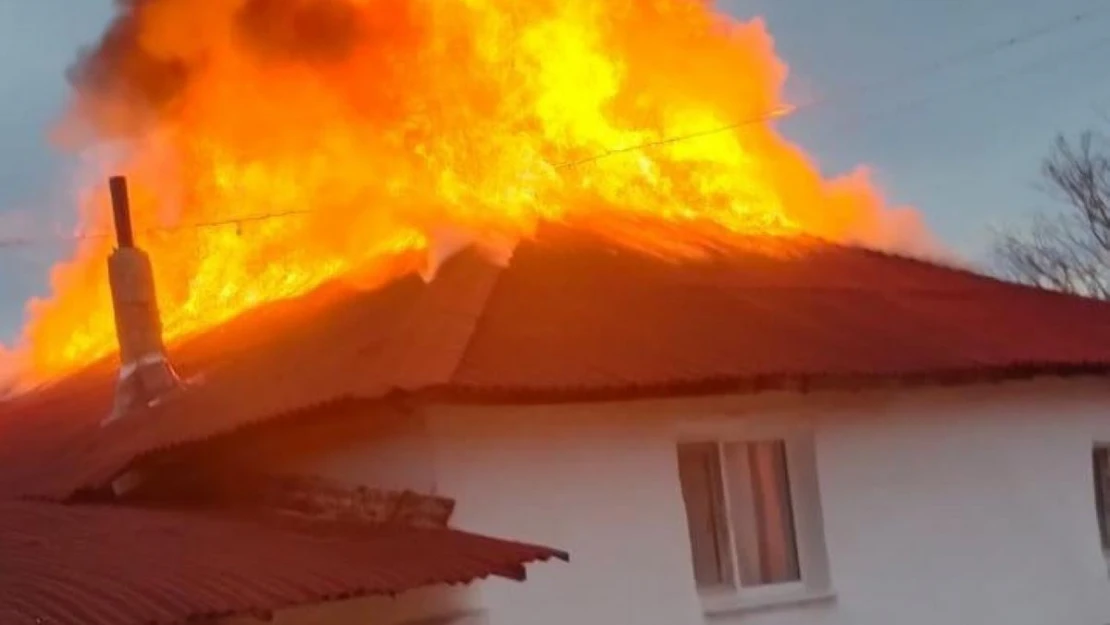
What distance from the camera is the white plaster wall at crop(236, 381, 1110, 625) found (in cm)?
880

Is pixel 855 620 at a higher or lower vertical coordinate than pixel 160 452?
lower

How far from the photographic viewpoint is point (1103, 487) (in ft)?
40.4

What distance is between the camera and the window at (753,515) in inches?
393

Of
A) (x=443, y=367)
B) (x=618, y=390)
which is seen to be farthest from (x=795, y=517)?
(x=443, y=367)

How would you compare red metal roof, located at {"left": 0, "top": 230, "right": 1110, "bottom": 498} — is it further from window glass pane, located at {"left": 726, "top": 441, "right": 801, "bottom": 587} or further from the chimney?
window glass pane, located at {"left": 726, "top": 441, "right": 801, "bottom": 587}

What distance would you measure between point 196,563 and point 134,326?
4566 mm

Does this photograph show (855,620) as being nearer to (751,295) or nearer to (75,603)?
(751,295)

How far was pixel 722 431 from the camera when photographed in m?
10.0

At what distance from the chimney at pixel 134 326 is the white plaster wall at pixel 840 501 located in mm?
2115

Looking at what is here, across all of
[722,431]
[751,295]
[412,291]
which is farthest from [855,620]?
[412,291]

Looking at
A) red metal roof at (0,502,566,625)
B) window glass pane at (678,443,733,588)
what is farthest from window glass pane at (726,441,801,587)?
red metal roof at (0,502,566,625)

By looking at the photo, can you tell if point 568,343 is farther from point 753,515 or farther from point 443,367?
point 753,515

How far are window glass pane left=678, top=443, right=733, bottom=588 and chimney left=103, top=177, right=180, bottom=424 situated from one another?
3.74 metres

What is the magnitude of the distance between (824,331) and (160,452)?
14.9 ft
